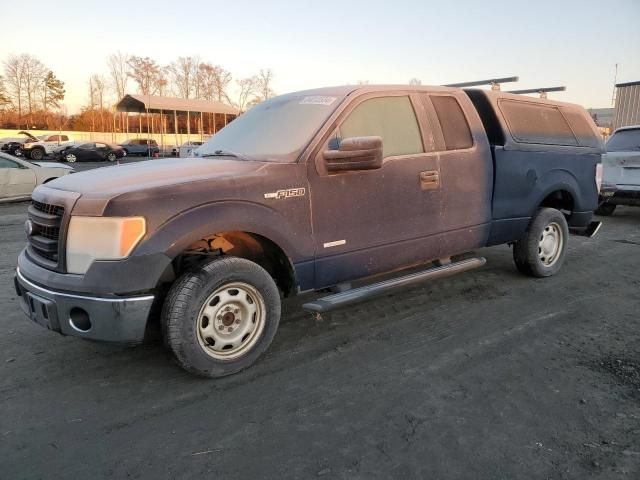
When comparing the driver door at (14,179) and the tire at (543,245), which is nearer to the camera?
the tire at (543,245)

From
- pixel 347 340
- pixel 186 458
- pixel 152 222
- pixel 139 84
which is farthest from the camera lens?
pixel 139 84

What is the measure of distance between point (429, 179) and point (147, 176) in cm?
233

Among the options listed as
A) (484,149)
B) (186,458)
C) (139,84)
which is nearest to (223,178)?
(186,458)

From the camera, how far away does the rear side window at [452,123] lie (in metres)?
4.52

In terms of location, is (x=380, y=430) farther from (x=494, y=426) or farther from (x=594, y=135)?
(x=594, y=135)

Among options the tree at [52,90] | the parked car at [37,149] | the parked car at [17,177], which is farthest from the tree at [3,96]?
the parked car at [17,177]

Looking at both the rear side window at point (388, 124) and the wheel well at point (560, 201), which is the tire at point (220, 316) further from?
the wheel well at point (560, 201)

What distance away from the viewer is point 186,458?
2443 mm

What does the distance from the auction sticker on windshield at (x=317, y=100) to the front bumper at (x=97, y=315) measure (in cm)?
209

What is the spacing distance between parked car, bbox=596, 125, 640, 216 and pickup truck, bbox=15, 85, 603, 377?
17.0ft

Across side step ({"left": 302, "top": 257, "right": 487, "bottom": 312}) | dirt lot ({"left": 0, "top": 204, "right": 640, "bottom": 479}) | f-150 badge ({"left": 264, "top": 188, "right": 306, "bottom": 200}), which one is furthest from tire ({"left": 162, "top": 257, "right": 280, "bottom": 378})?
f-150 badge ({"left": 264, "top": 188, "right": 306, "bottom": 200})

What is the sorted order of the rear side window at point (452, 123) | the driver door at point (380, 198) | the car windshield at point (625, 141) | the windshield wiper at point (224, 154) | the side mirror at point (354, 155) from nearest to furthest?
the side mirror at point (354, 155)
the driver door at point (380, 198)
the windshield wiper at point (224, 154)
the rear side window at point (452, 123)
the car windshield at point (625, 141)

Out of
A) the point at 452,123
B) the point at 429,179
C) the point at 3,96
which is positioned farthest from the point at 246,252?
the point at 3,96

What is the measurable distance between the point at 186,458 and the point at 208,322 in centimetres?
94
